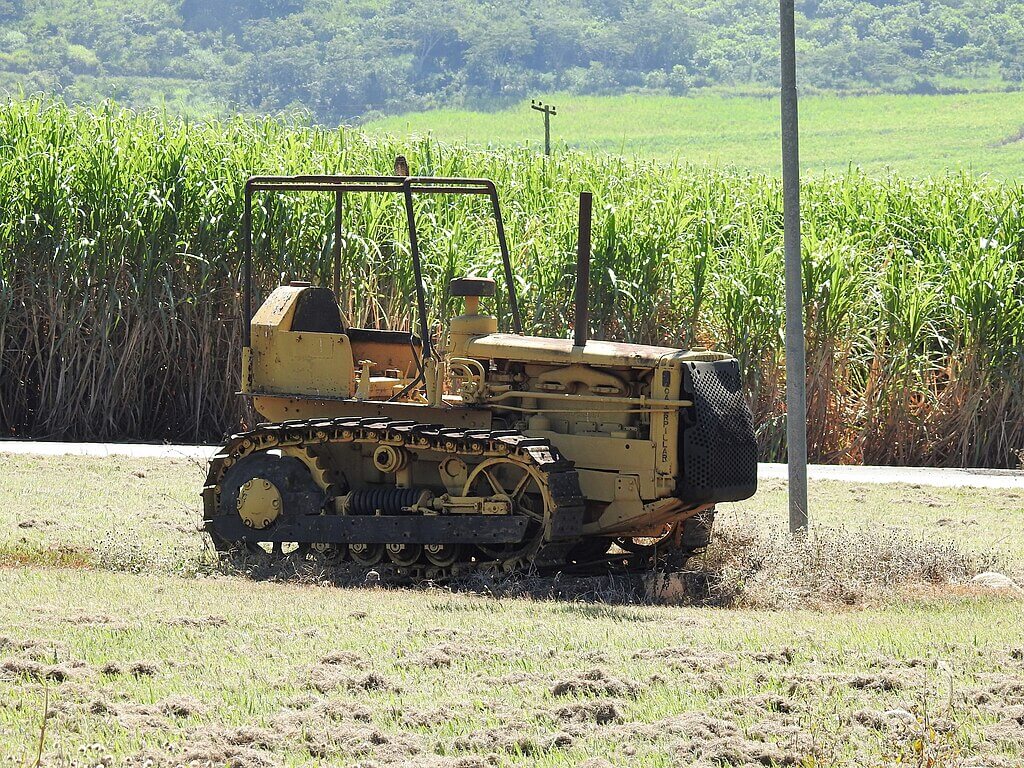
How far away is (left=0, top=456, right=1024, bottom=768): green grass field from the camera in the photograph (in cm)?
547

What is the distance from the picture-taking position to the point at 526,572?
28.3ft

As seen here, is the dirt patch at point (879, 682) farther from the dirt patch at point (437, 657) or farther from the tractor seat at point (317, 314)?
the tractor seat at point (317, 314)

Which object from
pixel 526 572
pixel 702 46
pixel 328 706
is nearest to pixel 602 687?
pixel 328 706

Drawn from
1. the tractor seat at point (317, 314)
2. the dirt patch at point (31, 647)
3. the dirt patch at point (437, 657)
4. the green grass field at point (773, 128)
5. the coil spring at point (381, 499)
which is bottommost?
the dirt patch at point (437, 657)

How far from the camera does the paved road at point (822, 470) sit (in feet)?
44.9

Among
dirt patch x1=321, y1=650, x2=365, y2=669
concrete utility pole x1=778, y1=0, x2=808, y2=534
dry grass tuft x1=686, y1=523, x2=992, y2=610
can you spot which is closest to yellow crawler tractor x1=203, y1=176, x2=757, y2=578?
dry grass tuft x1=686, y1=523, x2=992, y2=610

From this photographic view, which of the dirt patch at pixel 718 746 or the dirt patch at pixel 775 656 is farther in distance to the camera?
the dirt patch at pixel 775 656

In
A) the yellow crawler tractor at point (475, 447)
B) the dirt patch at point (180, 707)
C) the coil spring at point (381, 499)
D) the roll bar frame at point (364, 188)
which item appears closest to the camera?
the dirt patch at point (180, 707)

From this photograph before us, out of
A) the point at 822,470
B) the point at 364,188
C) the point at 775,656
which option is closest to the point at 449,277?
the point at 822,470

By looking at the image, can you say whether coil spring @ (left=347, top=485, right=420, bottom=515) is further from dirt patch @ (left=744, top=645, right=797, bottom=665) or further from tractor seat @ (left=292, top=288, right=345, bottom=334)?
dirt patch @ (left=744, top=645, right=797, bottom=665)

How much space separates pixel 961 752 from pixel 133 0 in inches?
4573

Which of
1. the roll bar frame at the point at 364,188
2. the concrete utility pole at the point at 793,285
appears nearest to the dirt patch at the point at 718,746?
the roll bar frame at the point at 364,188

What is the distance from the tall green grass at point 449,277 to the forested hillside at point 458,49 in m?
78.4

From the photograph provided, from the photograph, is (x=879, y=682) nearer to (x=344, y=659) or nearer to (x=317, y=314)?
(x=344, y=659)
